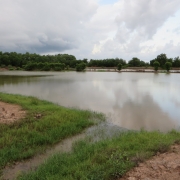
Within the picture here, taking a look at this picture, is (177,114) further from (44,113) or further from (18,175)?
(18,175)

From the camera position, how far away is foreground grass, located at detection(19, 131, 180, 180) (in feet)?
11.5

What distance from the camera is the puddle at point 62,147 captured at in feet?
13.4

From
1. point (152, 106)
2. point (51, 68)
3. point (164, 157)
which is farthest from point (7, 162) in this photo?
point (51, 68)

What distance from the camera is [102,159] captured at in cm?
402

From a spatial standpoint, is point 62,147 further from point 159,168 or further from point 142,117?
point 142,117

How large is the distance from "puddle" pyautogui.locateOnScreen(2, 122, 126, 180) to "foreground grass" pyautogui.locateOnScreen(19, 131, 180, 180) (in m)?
0.37

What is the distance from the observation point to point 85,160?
4156 millimetres

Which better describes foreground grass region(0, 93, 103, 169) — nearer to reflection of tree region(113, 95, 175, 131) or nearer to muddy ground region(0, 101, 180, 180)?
reflection of tree region(113, 95, 175, 131)

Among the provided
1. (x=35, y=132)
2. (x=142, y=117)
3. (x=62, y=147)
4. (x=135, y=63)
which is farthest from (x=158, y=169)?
(x=135, y=63)

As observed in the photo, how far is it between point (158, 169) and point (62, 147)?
9.34 feet

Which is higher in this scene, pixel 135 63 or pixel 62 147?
pixel 135 63

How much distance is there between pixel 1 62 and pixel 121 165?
8958cm

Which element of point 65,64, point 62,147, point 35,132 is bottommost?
point 62,147

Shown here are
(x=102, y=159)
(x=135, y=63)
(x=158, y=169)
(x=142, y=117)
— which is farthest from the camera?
(x=135, y=63)
